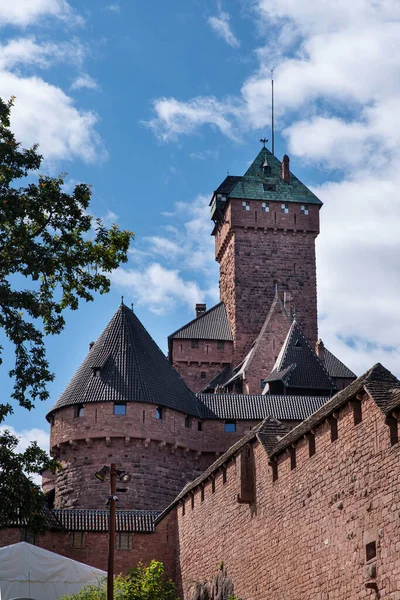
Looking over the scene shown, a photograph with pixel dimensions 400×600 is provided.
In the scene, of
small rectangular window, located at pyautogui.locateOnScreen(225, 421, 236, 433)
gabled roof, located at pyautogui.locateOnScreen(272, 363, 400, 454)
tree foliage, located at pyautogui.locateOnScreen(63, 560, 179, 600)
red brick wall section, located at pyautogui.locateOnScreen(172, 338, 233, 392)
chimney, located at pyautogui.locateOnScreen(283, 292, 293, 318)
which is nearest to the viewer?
gabled roof, located at pyautogui.locateOnScreen(272, 363, 400, 454)

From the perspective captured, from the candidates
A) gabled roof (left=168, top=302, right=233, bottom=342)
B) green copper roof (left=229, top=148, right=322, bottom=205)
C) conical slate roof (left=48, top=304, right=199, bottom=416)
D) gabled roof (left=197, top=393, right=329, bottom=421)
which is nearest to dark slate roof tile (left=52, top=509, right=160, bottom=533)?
conical slate roof (left=48, top=304, right=199, bottom=416)

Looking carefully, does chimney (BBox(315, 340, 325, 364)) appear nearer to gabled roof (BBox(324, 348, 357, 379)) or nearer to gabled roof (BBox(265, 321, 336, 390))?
gabled roof (BBox(324, 348, 357, 379))

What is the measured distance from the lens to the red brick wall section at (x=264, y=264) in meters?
57.7

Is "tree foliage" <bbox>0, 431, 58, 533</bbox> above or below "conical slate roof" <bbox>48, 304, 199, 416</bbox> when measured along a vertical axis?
below

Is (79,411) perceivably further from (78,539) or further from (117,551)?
(117,551)

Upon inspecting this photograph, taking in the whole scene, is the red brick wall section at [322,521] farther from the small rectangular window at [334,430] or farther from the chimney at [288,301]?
the chimney at [288,301]

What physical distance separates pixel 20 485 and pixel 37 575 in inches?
169

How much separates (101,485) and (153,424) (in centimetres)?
302

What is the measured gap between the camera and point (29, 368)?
21031 mm

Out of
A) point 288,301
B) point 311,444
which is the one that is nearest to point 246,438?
point 311,444

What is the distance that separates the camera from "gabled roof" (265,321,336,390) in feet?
152

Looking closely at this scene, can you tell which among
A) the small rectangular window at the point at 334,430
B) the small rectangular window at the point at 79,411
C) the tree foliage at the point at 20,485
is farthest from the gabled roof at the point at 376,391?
the small rectangular window at the point at 79,411

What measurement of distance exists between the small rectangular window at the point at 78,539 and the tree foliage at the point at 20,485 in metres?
11.2

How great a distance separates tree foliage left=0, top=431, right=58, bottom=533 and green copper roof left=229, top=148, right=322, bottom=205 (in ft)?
135
